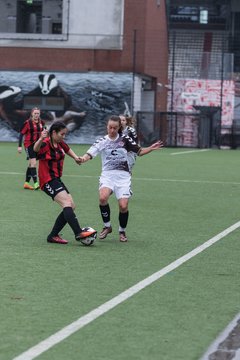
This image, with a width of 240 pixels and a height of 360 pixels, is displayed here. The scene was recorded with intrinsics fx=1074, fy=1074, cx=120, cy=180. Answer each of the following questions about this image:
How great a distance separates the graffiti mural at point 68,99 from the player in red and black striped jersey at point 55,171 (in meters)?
41.5

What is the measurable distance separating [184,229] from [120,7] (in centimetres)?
4137

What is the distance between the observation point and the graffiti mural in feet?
181

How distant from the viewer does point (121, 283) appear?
10.3 m

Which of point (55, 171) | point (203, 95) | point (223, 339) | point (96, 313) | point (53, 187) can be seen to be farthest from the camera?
point (203, 95)

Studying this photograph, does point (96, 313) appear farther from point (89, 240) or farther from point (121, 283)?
point (89, 240)

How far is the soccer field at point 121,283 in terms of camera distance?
25.1ft

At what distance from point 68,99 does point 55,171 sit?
42448 mm

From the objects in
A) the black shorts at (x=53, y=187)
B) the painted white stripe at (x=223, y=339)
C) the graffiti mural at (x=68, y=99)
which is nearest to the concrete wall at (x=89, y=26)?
the graffiti mural at (x=68, y=99)

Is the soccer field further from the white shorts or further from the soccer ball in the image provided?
the white shorts

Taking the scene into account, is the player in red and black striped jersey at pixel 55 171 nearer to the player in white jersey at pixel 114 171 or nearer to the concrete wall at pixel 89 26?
the player in white jersey at pixel 114 171

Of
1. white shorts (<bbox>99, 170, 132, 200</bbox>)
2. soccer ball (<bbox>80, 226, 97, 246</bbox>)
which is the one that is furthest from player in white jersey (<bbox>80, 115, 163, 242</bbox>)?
soccer ball (<bbox>80, 226, 97, 246</bbox>)

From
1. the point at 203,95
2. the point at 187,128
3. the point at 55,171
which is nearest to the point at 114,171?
the point at 55,171

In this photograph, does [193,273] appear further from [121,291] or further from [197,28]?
[197,28]

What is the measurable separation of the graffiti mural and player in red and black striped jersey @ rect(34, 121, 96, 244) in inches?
1635
